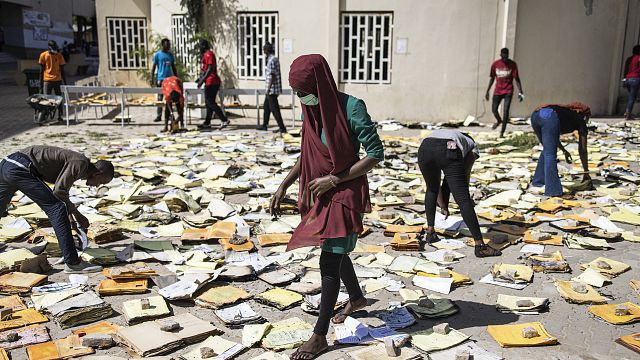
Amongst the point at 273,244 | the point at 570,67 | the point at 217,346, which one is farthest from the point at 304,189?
the point at 570,67

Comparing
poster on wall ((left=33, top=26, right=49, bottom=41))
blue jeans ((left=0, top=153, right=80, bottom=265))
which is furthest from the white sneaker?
poster on wall ((left=33, top=26, right=49, bottom=41))

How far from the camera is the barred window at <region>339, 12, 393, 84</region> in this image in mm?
14945

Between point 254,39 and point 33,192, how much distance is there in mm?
11200

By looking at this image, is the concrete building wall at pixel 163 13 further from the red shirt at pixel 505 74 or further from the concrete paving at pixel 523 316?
the concrete paving at pixel 523 316

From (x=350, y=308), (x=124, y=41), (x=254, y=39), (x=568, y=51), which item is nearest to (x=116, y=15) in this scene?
(x=124, y=41)

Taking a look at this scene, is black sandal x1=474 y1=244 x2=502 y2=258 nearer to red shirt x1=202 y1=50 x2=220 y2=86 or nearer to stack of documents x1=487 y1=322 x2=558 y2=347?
stack of documents x1=487 y1=322 x2=558 y2=347

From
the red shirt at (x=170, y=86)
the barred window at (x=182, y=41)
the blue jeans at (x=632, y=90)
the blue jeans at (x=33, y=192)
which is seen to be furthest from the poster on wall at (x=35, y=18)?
the blue jeans at (x=33, y=192)

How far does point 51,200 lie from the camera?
5215 millimetres

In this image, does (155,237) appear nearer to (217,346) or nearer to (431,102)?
(217,346)

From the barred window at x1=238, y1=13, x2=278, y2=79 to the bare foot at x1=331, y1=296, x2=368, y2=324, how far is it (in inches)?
470

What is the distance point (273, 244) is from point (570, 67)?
12108 millimetres

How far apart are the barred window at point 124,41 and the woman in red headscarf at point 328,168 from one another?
52.1 ft

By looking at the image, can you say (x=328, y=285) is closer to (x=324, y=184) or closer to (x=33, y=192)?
(x=324, y=184)

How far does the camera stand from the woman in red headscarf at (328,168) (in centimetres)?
Result: 360
